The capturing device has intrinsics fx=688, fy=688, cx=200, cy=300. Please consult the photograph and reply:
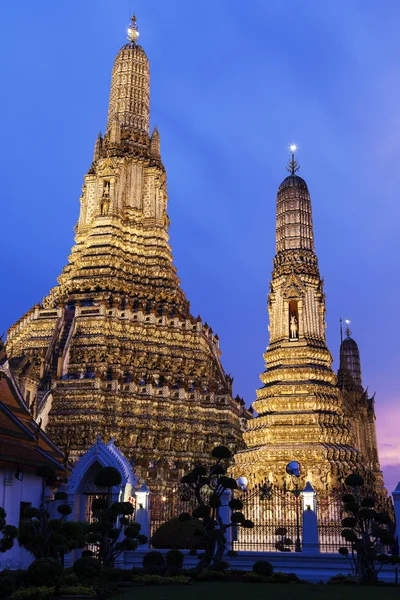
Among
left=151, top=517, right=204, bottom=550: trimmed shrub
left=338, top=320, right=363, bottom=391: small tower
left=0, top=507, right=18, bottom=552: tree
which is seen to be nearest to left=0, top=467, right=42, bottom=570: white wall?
left=0, top=507, right=18, bottom=552: tree

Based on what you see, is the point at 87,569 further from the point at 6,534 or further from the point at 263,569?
the point at 263,569

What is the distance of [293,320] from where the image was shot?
39.4 metres

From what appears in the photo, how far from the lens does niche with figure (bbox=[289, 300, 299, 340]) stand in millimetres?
39031

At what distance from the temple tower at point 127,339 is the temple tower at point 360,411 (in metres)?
13.7

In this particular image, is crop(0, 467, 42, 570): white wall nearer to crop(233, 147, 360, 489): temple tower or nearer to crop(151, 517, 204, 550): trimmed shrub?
crop(151, 517, 204, 550): trimmed shrub

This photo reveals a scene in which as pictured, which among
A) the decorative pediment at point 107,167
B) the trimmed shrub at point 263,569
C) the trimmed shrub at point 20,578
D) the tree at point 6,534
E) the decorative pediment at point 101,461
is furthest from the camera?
the decorative pediment at point 107,167

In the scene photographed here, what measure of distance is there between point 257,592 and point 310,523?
23.4 ft

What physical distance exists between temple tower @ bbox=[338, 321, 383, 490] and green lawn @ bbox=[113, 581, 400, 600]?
39.0m

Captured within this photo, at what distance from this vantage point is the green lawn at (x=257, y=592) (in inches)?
591

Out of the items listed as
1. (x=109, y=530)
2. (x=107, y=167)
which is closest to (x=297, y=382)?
(x=109, y=530)

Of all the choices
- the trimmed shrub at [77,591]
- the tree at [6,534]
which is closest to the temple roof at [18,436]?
the tree at [6,534]

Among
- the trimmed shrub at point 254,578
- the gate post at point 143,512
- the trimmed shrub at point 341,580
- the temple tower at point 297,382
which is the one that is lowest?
the trimmed shrub at point 341,580

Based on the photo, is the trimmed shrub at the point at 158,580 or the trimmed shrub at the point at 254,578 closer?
Answer: the trimmed shrub at the point at 158,580

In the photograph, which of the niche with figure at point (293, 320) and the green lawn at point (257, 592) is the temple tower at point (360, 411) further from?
the green lawn at point (257, 592)
